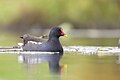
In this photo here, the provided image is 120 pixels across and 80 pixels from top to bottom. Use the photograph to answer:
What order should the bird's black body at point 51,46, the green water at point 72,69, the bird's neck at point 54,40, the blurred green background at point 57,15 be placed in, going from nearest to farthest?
the green water at point 72,69, the bird's black body at point 51,46, the bird's neck at point 54,40, the blurred green background at point 57,15

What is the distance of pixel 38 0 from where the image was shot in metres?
41.0

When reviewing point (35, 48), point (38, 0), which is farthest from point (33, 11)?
point (35, 48)

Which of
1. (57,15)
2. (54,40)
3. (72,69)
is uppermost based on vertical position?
(54,40)

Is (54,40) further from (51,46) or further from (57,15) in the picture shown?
(57,15)

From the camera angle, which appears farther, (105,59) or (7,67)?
(105,59)

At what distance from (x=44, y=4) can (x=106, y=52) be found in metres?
18.7

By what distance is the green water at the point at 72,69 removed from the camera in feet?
52.7

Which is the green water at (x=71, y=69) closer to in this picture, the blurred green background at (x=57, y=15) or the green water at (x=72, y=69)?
the green water at (x=72, y=69)

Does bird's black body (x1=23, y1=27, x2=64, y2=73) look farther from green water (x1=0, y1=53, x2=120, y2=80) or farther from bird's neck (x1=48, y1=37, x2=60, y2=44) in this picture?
green water (x1=0, y1=53, x2=120, y2=80)

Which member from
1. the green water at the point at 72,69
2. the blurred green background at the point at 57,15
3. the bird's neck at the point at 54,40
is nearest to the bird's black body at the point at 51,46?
the bird's neck at the point at 54,40

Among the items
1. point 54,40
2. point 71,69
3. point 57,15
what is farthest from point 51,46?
point 57,15

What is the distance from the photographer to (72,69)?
17.9m

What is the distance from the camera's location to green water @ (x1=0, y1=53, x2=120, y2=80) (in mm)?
16062

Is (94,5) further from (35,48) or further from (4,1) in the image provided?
(35,48)
